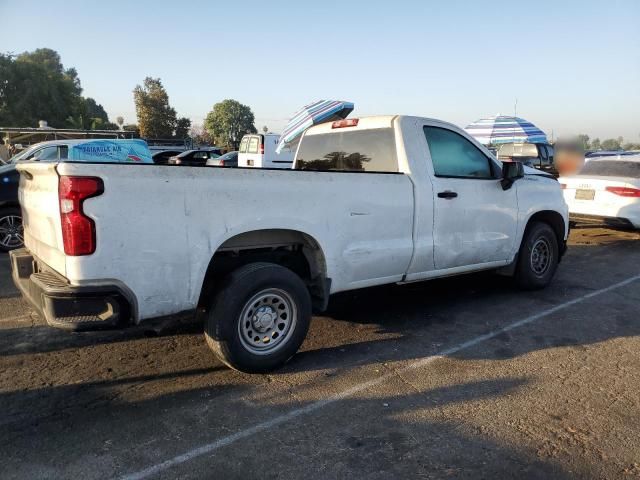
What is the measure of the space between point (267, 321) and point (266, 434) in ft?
3.24

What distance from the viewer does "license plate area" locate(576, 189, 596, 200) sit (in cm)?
934

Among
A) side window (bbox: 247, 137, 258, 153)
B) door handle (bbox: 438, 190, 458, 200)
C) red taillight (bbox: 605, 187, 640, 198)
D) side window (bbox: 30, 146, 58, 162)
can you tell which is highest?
side window (bbox: 247, 137, 258, 153)

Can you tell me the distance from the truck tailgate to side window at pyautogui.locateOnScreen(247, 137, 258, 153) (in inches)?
588

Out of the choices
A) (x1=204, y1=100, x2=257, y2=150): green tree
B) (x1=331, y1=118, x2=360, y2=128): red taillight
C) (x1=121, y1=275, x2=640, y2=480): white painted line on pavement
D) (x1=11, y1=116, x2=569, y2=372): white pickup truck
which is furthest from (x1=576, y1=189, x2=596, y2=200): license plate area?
(x1=204, y1=100, x2=257, y2=150): green tree

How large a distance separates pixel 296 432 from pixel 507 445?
1.25 m

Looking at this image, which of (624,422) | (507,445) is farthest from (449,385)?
(624,422)

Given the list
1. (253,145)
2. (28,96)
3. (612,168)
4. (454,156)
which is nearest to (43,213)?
(454,156)

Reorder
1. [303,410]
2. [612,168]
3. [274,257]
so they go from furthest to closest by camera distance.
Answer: [612,168]
[274,257]
[303,410]

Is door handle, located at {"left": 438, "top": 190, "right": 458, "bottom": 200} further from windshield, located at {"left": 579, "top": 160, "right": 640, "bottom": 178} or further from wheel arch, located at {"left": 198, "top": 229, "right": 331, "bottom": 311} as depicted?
windshield, located at {"left": 579, "top": 160, "right": 640, "bottom": 178}

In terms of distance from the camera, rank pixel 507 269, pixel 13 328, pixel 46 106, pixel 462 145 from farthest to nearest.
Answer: pixel 46 106
pixel 507 269
pixel 462 145
pixel 13 328

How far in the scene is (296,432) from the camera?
3041 mm

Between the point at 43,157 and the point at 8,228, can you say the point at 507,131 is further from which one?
the point at 8,228

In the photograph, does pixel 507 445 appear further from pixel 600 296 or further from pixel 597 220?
pixel 597 220

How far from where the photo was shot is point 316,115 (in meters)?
7.73
